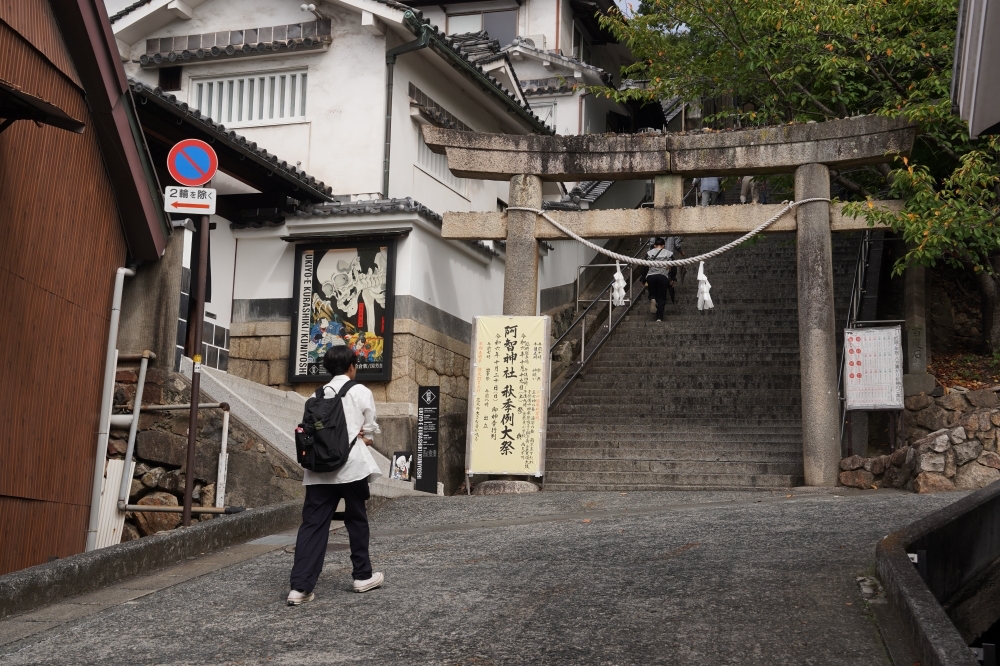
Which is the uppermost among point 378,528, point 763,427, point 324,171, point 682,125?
point 682,125

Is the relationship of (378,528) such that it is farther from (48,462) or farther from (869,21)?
(869,21)

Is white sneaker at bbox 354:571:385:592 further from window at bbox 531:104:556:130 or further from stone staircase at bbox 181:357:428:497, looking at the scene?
window at bbox 531:104:556:130

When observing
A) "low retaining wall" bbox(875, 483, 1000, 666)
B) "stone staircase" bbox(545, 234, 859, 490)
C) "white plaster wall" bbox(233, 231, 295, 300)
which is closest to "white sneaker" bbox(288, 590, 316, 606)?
"low retaining wall" bbox(875, 483, 1000, 666)

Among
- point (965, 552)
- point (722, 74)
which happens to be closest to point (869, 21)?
point (722, 74)

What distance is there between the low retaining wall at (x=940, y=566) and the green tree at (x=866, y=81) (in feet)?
18.1

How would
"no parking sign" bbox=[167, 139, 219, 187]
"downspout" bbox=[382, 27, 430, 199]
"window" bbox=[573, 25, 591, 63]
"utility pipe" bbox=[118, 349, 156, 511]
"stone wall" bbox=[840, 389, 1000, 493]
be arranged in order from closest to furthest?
1. "no parking sign" bbox=[167, 139, 219, 187]
2. "utility pipe" bbox=[118, 349, 156, 511]
3. "stone wall" bbox=[840, 389, 1000, 493]
4. "downspout" bbox=[382, 27, 430, 199]
5. "window" bbox=[573, 25, 591, 63]

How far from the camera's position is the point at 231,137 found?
49.7 feet

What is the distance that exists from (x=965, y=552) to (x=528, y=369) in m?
7.45

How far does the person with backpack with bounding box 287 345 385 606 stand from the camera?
7156 millimetres

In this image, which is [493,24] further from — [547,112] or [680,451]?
[680,451]

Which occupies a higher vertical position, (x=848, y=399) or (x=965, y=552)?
(x=848, y=399)

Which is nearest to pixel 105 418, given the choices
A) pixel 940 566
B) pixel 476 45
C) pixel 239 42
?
pixel 940 566

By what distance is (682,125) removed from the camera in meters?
34.8

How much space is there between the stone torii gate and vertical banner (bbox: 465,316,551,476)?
59cm
